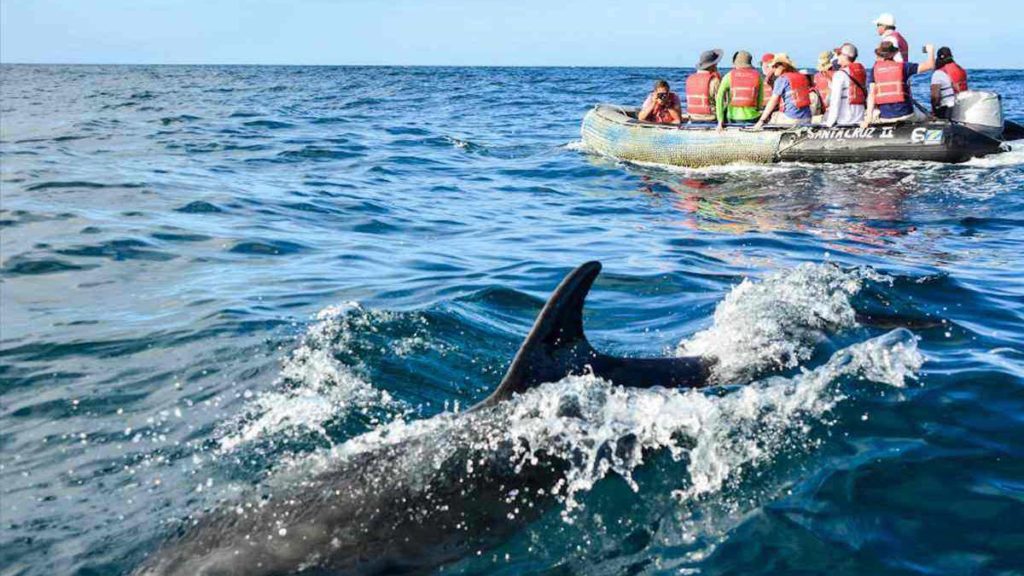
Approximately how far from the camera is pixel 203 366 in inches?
309

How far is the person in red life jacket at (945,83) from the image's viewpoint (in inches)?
809

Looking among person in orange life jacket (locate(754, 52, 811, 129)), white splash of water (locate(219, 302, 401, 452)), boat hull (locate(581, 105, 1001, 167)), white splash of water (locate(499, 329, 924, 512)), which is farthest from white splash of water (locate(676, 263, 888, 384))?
person in orange life jacket (locate(754, 52, 811, 129))

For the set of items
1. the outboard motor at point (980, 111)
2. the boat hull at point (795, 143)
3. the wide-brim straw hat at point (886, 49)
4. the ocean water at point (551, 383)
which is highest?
the wide-brim straw hat at point (886, 49)

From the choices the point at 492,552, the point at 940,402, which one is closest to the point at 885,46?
the point at 940,402

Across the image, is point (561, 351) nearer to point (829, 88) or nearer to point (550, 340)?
point (550, 340)

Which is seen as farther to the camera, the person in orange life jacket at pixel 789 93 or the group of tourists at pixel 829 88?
the person in orange life jacket at pixel 789 93

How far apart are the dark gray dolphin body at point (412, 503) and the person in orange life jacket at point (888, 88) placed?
15719mm

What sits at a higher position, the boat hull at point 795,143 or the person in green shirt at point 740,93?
the person in green shirt at point 740,93

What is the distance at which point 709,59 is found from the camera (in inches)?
873

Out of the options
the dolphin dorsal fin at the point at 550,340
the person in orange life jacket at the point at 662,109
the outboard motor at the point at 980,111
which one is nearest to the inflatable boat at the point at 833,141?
the outboard motor at the point at 980,111

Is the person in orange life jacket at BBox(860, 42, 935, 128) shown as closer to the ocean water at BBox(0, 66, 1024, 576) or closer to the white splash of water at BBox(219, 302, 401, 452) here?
the ocean water at BBox(0, 66, 1024, 576)

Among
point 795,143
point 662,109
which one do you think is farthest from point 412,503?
point 662,109

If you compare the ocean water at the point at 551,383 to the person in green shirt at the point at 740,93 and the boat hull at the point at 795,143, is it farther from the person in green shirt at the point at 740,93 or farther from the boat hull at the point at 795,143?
the person in green shirt at the point at 740,93

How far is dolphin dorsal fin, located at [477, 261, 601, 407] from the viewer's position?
5711mm
